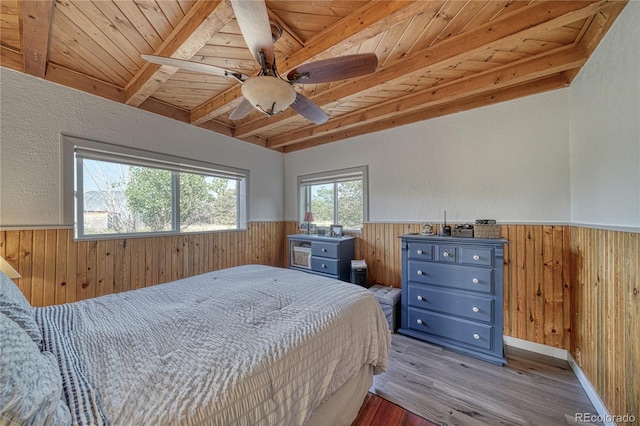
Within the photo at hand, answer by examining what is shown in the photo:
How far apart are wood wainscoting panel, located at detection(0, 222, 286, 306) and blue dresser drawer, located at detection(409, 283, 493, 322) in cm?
257

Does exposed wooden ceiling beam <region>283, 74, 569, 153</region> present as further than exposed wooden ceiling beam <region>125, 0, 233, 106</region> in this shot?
Yes

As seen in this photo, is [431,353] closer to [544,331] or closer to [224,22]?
[544,331]

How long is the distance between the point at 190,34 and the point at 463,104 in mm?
2748

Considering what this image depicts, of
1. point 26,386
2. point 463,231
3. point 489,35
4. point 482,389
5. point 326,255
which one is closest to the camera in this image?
point 26,386

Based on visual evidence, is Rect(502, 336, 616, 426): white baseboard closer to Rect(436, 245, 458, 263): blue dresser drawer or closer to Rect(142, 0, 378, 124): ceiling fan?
Rect(436, 245, 458, 263): blue dresser drawer

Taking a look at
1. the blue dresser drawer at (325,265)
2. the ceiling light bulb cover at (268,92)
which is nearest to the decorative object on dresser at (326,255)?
the blue dresser drawer at (325,265)

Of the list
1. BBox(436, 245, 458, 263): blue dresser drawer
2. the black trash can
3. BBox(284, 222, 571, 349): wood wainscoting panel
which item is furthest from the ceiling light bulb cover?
BBox(284, 222, 571, 349): wood wainscoting panel

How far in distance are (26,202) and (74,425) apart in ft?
7.84

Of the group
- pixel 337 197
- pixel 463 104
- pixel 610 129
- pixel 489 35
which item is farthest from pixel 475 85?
pixel 337 197

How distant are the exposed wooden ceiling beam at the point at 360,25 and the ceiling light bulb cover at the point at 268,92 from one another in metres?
0.54

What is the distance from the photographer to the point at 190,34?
155 cm

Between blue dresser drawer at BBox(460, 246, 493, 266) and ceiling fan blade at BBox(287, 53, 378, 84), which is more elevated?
ceiling fan blade at BBox(287, 53, 378, 84)

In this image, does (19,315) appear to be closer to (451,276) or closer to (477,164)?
(451,276)

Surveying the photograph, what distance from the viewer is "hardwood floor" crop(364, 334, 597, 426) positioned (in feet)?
5.24
